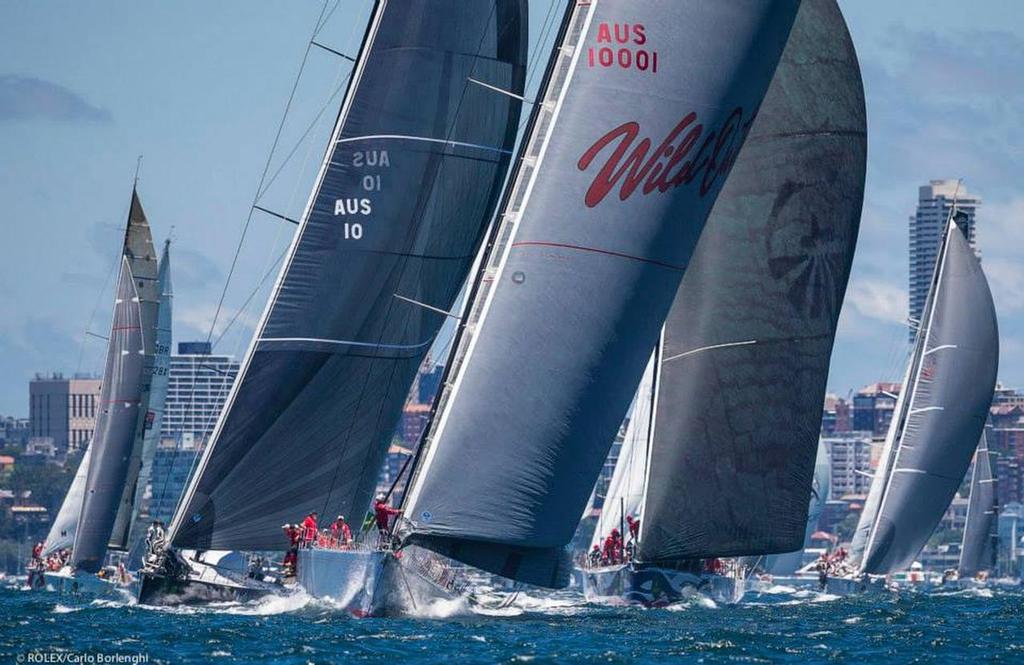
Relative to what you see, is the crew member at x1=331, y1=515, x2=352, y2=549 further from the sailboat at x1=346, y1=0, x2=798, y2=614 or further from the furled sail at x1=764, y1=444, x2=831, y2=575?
the furled sail at x1=764, y1=444, x2=831, y2=575

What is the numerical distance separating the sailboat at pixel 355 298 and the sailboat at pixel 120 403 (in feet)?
50.8

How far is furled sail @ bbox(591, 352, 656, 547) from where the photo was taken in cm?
4534

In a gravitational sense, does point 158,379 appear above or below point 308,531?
A: above

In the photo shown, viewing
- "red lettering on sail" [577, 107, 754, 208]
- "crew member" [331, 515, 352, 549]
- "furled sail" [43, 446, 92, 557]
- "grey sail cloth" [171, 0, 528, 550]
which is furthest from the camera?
"furled sail" [43, 446, 92, 557]

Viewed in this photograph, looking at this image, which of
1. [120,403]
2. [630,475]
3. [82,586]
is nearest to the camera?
[630,475]

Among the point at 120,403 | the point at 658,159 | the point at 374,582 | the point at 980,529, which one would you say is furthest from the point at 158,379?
the point at 980,529

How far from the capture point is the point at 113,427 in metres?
47.2

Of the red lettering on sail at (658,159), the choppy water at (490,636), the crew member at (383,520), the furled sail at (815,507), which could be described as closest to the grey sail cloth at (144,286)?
the choppy water at (490,636)

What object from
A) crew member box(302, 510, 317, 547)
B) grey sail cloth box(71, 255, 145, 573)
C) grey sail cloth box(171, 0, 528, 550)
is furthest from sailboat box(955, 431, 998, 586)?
crew member box(302, 510, 317, 547)

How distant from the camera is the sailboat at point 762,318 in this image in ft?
115

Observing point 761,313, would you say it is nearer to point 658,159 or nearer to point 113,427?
point 658,159

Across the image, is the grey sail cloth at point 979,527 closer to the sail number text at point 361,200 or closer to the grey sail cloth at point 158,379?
the grey sail cloth at point 158,379

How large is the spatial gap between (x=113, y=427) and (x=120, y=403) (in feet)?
1.73

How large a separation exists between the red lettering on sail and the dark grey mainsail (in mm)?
6803
